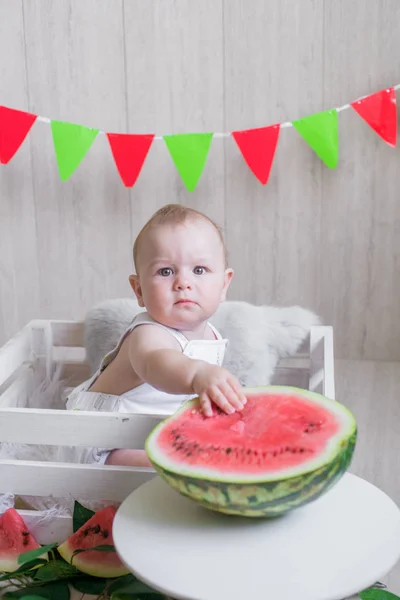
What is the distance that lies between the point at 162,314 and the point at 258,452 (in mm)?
453

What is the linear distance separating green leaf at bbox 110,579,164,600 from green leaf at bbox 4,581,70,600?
0.07 m

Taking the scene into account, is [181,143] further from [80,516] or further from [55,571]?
[55,571]

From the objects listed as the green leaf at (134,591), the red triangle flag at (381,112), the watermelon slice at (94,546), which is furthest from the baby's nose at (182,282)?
the red triangle flag at (381,112)

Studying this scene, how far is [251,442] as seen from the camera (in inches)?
31.4

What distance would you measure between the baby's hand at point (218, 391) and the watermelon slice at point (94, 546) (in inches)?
9.2

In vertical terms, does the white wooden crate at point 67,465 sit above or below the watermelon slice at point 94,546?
above

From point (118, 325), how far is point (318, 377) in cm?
47

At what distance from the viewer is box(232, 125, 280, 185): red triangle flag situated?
191 centimetres

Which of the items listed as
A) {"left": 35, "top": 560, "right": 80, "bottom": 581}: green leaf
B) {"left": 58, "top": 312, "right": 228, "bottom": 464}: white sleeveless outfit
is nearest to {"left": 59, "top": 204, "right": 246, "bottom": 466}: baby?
{"left": 58, "top": 312, "right": 228, "bottom": 464}: white sleeveless outfit

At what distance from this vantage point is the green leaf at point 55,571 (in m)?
0.92

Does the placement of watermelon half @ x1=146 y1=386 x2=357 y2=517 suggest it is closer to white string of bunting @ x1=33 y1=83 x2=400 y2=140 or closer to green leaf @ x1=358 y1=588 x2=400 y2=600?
green leaf @ x1=358 y1=588 x2=400 y2=600

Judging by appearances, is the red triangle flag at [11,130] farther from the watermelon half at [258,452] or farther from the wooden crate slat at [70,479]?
the watermelon half at [258,452]

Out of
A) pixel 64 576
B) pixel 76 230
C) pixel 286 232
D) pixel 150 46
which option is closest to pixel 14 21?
pixel 150 46

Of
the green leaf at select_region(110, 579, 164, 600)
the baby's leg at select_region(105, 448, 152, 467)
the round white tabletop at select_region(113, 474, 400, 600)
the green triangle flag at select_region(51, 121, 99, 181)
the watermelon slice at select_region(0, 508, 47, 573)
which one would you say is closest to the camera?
the round white tabletop at select_region(113, 474, 400, 600)
